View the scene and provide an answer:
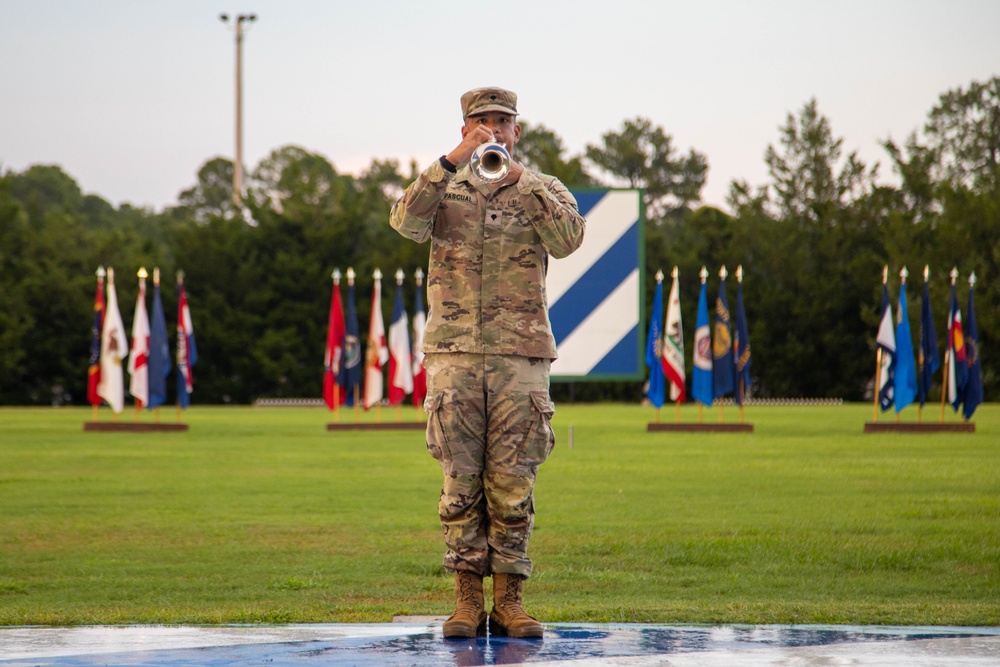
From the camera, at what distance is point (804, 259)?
2286 inches

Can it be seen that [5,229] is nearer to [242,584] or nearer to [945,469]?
[945,469]

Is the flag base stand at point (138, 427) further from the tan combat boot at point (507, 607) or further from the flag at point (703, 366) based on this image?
the tan combat boot at point (507, 607)

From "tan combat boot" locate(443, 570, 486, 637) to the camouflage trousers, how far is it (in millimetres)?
38

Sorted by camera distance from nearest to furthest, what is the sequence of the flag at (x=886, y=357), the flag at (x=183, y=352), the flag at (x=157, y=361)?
the flag at (x=886, y=357) → the flag at (x=157, y=361) → the flag at (x=183, y=352)

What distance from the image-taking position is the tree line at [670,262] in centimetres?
5384

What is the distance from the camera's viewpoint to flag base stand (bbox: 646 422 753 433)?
27.5m

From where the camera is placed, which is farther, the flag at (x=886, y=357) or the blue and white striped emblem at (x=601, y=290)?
the flag at (x=886, y=357)

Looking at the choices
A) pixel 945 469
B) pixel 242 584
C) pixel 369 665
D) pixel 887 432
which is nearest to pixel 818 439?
pixel 887 432

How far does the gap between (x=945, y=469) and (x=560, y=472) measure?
4917mm

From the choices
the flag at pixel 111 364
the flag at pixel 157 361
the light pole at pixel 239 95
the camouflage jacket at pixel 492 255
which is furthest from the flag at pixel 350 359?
the light pole at pixel 239 95

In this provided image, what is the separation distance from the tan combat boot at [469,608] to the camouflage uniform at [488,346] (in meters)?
0.04

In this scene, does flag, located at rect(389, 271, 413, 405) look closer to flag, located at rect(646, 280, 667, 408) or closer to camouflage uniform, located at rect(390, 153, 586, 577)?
flag, located at rect(646, 280, 667, 408)

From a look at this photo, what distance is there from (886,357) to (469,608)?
961 inches

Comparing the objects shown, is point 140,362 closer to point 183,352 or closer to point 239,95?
point 183,352
